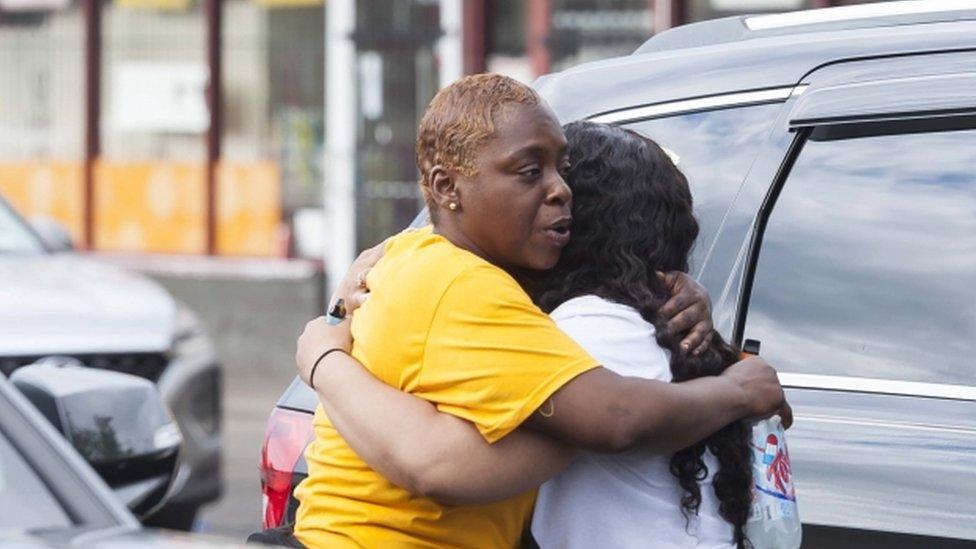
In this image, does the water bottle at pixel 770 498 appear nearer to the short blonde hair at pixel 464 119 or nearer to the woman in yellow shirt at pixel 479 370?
the woman in yellow shirt at pixel 479 370

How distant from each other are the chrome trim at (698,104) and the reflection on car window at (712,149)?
1 centimetres

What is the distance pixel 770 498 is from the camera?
2.94 metres

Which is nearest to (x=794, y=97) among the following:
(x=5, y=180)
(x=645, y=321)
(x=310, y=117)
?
(x=645, y=321)

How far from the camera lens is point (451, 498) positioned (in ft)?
9.24

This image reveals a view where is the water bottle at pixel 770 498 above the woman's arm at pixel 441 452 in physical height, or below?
below

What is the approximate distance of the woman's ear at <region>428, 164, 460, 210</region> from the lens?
294 centimetres

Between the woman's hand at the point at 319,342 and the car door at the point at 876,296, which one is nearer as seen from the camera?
the woman's hand at the point at 319,342

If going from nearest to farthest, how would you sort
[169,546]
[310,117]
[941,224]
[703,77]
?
1. [169,546]
2. [941,224]
3. [703,77]
4. [310,117]

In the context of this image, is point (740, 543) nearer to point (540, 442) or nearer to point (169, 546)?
point (540, 442)

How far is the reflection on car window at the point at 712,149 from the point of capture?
3.56 meters

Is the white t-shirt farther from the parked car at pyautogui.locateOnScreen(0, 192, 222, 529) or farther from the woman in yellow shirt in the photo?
the parked car at pyautogui.locateOnScreen(0, 192, 222, 529)

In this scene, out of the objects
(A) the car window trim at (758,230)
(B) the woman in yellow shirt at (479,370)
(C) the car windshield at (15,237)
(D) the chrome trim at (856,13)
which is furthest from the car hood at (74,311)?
(B) the woman in yellow shirt at (479,370)

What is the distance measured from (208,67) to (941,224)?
35.8 ft

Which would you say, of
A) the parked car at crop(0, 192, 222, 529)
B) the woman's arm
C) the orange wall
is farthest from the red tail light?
the orange wall
